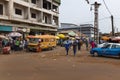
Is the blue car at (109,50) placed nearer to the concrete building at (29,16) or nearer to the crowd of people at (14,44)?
the crowd of people at (14,44)

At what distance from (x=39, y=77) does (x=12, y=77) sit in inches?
52.9

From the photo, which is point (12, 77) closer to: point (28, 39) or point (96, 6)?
point (28, 39)

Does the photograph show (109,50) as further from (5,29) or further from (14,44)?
(5,29)

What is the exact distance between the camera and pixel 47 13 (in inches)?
2277

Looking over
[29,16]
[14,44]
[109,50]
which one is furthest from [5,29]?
[109,50]

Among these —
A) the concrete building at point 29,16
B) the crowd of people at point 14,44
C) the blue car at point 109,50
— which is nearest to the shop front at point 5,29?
the concrete building at point 29,16

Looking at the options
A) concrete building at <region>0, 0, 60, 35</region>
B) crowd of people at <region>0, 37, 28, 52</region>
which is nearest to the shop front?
concrete building at <region>0, 0, 60, 35</region>

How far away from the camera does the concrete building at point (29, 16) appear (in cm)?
4025

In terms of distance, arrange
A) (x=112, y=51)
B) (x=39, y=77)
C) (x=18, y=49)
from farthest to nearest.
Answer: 1. (x=18, y=49)
2. (x=112, y=51)
3. (x=39, y=77)

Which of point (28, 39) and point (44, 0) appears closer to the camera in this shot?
point (28, 39)

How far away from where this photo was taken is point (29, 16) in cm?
4788

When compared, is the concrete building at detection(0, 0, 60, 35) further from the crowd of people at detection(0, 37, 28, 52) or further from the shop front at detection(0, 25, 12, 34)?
the crowd of people at detection(0, 37, 28, 52)

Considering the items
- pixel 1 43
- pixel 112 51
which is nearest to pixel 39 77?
pixel 112 51

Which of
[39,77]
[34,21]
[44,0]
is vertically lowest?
[39,77]
